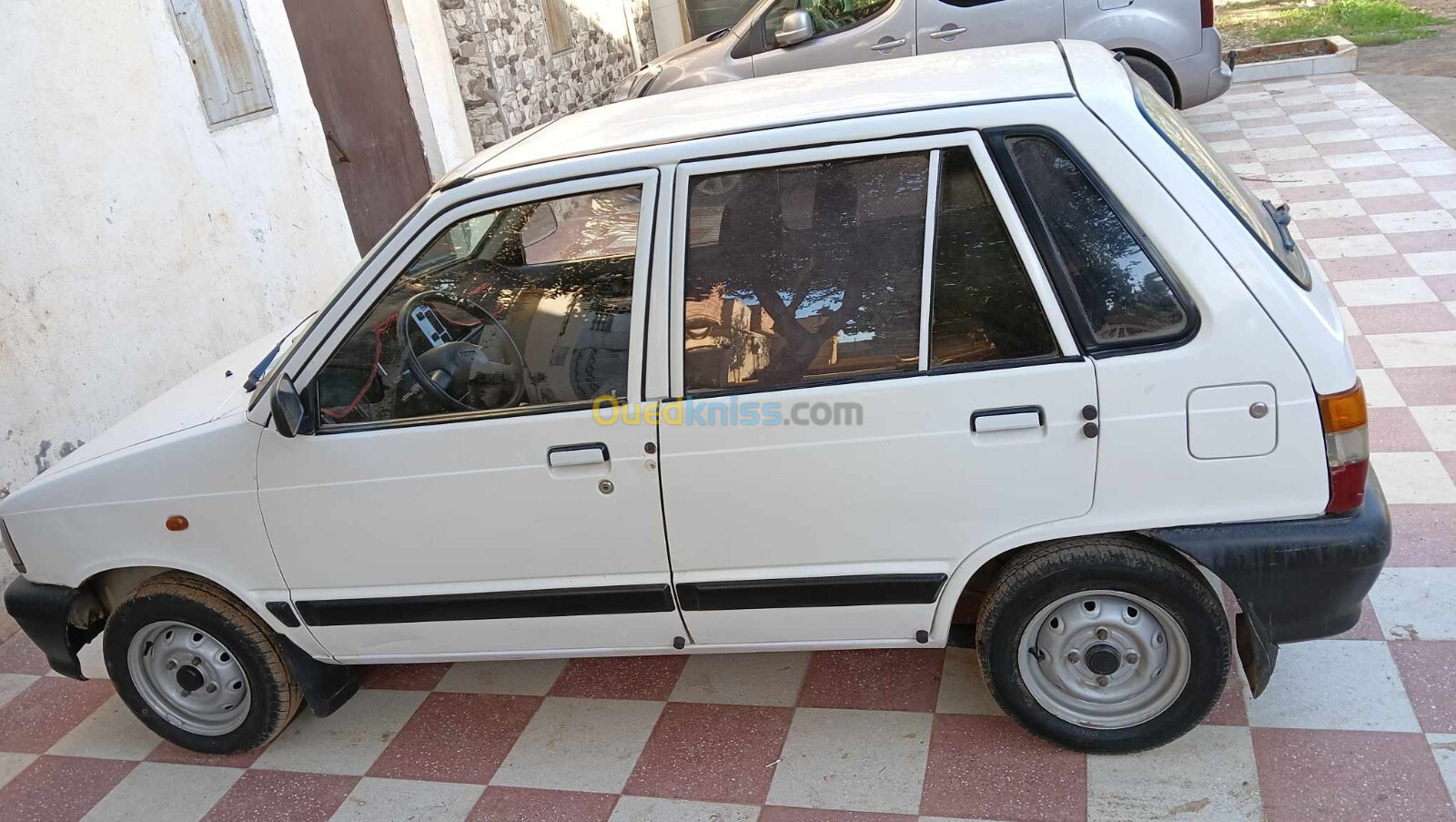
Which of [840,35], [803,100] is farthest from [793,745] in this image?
[840,35]

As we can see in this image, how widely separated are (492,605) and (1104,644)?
1.70 meters

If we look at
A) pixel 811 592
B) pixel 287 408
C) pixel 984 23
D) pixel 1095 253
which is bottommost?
pixel 811 592

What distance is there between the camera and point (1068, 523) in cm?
281

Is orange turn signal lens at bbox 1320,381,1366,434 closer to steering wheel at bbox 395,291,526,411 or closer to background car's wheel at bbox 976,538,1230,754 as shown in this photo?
background car's wheel at bbox 976,538,1230,754

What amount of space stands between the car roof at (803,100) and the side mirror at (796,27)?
18.3ft

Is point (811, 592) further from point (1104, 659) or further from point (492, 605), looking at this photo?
point (492, 605)

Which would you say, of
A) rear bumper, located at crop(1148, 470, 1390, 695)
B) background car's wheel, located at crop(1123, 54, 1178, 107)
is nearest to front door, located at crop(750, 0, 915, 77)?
background car's wheel, located at crop(1123, 54, 1178, 107)

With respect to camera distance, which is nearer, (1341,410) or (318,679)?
(1341,410)

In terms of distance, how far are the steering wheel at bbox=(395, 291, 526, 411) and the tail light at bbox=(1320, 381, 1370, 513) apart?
2.01 meters

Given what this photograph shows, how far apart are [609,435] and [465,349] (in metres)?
0.53

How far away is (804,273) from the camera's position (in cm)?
286

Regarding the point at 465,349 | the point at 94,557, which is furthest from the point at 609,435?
the point at 94,557

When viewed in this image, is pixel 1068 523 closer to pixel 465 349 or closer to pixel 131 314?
pixel 465 349

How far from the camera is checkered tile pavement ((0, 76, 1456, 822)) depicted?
2.94 metres
